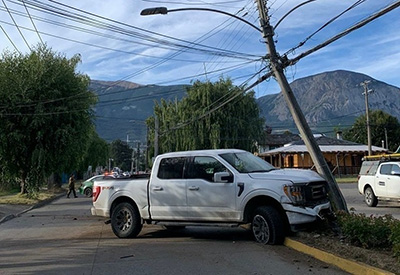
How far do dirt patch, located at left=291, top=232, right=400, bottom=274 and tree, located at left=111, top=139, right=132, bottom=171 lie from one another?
144 meters

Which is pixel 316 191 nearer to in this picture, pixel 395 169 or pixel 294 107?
pixel 294 107

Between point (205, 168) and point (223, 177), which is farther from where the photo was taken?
point (205, 168)

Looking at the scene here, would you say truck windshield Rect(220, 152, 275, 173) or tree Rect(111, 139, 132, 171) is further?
tree Rect(111, 139, 132, 171)

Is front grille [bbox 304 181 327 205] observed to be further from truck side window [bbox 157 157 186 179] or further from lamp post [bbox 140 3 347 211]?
truck side window [bbox 157 157 186 179]

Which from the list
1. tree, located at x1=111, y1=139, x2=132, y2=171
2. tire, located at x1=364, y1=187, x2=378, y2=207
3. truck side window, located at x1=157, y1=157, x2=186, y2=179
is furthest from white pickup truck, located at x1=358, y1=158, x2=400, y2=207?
tree, located at x1=111, y1=139, x2=132, y2=171

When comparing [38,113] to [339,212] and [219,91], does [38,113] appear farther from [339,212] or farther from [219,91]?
[219,91]

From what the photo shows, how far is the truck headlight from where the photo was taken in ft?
29.3

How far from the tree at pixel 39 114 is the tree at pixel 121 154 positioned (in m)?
126

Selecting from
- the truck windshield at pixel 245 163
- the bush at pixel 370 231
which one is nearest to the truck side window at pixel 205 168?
the truck windshield at pixel 245 163

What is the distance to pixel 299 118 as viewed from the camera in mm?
11438

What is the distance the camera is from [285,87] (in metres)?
11.7

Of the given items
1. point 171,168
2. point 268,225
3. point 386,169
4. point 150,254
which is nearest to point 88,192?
point 386,169

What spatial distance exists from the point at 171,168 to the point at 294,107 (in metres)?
3.54

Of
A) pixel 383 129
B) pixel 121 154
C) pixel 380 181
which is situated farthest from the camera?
pixel 121 154
